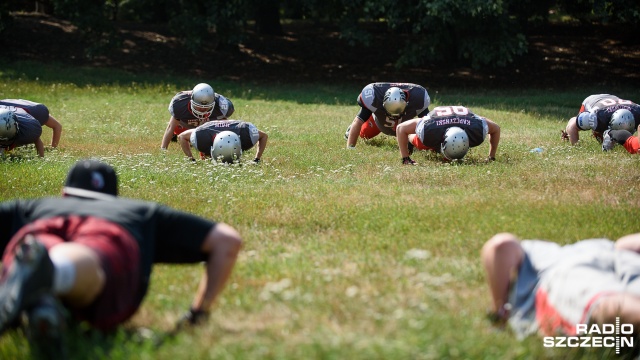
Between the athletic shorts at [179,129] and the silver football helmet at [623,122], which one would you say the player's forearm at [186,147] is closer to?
the athletic shorts at [179,129]

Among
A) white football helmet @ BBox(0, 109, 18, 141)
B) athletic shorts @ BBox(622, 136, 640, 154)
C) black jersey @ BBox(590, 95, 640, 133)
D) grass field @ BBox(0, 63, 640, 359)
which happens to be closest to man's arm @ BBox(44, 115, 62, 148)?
grass field @ BBox(0, 63, 640, 359)

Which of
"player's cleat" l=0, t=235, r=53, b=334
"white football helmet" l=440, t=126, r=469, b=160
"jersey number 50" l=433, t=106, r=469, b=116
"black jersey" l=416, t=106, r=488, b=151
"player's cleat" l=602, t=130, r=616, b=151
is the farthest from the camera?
"player's cleat" l=602, t=130, r=616, b=151

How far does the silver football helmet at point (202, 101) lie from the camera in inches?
620

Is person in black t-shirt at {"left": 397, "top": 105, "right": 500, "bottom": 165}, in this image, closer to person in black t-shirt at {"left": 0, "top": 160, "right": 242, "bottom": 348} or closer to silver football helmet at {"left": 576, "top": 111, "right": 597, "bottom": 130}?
silver football helmet at {"left": 576, "top": 111, "right": 597, "bottom": 130}

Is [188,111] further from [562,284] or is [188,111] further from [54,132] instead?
[562,284]

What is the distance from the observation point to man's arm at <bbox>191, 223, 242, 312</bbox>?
552cm

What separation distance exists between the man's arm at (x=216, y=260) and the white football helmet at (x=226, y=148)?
8.00 meters

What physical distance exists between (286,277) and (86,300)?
237 cm

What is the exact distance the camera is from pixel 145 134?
60.2 feet

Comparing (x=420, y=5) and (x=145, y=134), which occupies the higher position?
(x=420, y=5)

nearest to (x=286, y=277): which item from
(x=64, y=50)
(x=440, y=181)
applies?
(x=440, y=181)

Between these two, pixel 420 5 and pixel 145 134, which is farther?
pixel 420 5

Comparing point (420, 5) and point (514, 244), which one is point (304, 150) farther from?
point (420, 5)

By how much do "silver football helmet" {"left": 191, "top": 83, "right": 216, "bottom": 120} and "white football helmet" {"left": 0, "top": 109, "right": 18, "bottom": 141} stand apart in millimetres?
3327
